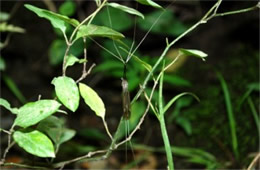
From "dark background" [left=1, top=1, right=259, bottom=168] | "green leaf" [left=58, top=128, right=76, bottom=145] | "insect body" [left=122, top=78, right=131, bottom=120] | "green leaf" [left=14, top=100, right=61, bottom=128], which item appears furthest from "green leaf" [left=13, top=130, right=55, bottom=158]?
"dark background" [left=1, top=1, right=259, bottom=168]

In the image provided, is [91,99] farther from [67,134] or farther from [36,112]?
[67,134]

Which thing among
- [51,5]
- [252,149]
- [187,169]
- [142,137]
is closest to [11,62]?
[51,5]

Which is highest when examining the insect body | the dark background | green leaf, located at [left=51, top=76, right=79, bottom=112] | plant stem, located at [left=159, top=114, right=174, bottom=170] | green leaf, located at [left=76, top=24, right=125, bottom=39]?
green leaf, located at [left=76, top=24, right=125, bottom=39]

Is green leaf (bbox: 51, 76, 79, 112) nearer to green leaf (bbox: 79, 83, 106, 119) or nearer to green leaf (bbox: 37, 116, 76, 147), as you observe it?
green leaf (bbox: 79, 83, 106, 119)

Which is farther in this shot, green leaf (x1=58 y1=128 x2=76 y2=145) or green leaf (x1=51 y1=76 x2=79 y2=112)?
green leaf (x1=58 y1=128 x2=76 y2=145)

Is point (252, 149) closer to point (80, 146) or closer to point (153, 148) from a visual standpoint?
point (153, 148)

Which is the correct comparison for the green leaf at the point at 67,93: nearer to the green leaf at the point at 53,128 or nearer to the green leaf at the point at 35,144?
the green leaf at the point at 35,144
